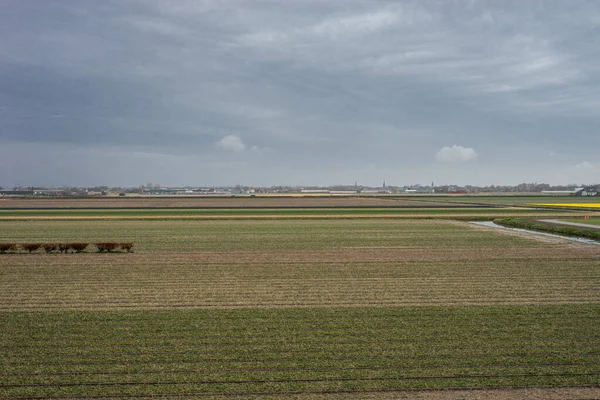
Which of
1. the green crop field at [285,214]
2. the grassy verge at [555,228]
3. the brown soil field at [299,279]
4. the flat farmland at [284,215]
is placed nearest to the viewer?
the brown soil field at [299,279]

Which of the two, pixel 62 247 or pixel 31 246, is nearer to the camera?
pixel 31 246

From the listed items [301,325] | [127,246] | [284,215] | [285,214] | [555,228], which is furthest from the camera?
[285,214]

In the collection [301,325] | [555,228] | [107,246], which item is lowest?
[301,325]

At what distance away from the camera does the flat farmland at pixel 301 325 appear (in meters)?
12.5

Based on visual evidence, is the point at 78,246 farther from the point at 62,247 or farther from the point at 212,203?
the point at 212,203

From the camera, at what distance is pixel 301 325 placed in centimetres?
1727

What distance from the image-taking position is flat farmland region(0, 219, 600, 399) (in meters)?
12.5

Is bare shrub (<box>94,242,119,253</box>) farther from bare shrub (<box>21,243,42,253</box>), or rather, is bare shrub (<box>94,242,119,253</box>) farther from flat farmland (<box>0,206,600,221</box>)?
flat farmland (<box>0,206,600,221</box>)

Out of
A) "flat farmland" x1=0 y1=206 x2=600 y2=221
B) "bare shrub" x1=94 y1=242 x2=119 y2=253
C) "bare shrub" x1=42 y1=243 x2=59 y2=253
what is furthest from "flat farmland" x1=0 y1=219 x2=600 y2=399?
"flat farmland" x1=0 y1=206 x2=600 y2=221

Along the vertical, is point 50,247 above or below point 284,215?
below

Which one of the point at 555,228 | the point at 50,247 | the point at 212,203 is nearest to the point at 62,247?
the point at 50,247

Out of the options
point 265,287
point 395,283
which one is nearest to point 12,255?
point 265,287

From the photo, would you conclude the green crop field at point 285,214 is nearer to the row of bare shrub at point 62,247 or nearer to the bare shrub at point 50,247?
the row of bare shrub at point 62,247

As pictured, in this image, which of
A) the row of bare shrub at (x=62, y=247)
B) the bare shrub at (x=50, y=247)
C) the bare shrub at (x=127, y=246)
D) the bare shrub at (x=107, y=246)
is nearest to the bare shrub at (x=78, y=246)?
the row of bare shrub at (x=62, y=247)
